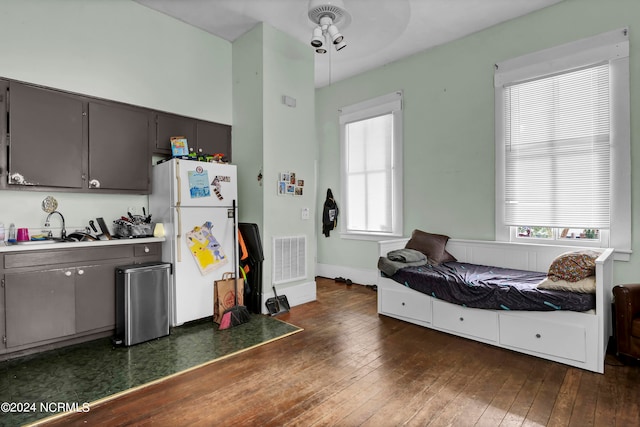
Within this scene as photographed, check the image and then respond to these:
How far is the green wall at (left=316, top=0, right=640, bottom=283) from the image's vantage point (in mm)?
3119

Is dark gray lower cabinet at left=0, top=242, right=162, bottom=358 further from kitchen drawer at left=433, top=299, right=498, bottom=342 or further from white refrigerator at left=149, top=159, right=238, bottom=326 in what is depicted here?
kitchen drawer at left=433, top=299, right=498, bottom=342

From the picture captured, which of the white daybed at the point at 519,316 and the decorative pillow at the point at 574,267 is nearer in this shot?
the white daybed at the point at 519,316

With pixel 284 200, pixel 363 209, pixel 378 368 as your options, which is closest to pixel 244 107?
pixel 284 200

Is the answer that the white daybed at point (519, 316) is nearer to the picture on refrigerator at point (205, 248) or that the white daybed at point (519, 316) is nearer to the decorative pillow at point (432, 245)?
the decorative pillow at point (432, 245)

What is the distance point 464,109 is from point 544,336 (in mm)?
Result: 2654

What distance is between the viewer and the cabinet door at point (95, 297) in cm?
288

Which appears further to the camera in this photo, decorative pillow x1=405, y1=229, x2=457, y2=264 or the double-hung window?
the double-hung window

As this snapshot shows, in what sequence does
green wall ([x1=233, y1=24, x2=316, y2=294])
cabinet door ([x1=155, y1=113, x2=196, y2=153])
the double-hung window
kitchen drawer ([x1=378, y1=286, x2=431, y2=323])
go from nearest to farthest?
kitchen drawer ([x1=378, y1=286, x2=431, y2=323]), cabinet door ([x1=155, y1=113, x2=196, y2=153]), green wall ([x1=233, y1=24, x2=316, y2=294]), the double-hung window

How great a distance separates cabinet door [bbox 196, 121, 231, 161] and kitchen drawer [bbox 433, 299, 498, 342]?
3.05 m

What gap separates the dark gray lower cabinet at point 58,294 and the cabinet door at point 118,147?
701 mm

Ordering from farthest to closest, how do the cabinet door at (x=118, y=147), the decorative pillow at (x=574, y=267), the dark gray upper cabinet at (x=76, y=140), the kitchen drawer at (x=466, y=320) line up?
the cabinet door at (x=118, y=147) < the kitchen drawer at (x=466, y=320) < the dark gray upper cabinet at (x=76, y=140) < the decorative pillow at (x=574, y=267)

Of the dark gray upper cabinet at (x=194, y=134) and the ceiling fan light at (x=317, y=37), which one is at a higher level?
the ceiling fan light at (x=317, y=37)

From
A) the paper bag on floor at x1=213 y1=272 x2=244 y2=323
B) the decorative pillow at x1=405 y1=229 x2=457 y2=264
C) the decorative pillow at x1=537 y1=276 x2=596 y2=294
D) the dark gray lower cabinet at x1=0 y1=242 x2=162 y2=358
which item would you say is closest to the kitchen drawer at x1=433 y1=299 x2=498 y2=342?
the decorative pillow at x1=537 y1=276 x2=596 y2=294

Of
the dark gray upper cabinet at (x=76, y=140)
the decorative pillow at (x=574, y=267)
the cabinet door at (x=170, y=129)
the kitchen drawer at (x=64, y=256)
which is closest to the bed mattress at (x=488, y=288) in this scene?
the decorative pillow at (x=574, y=267)
